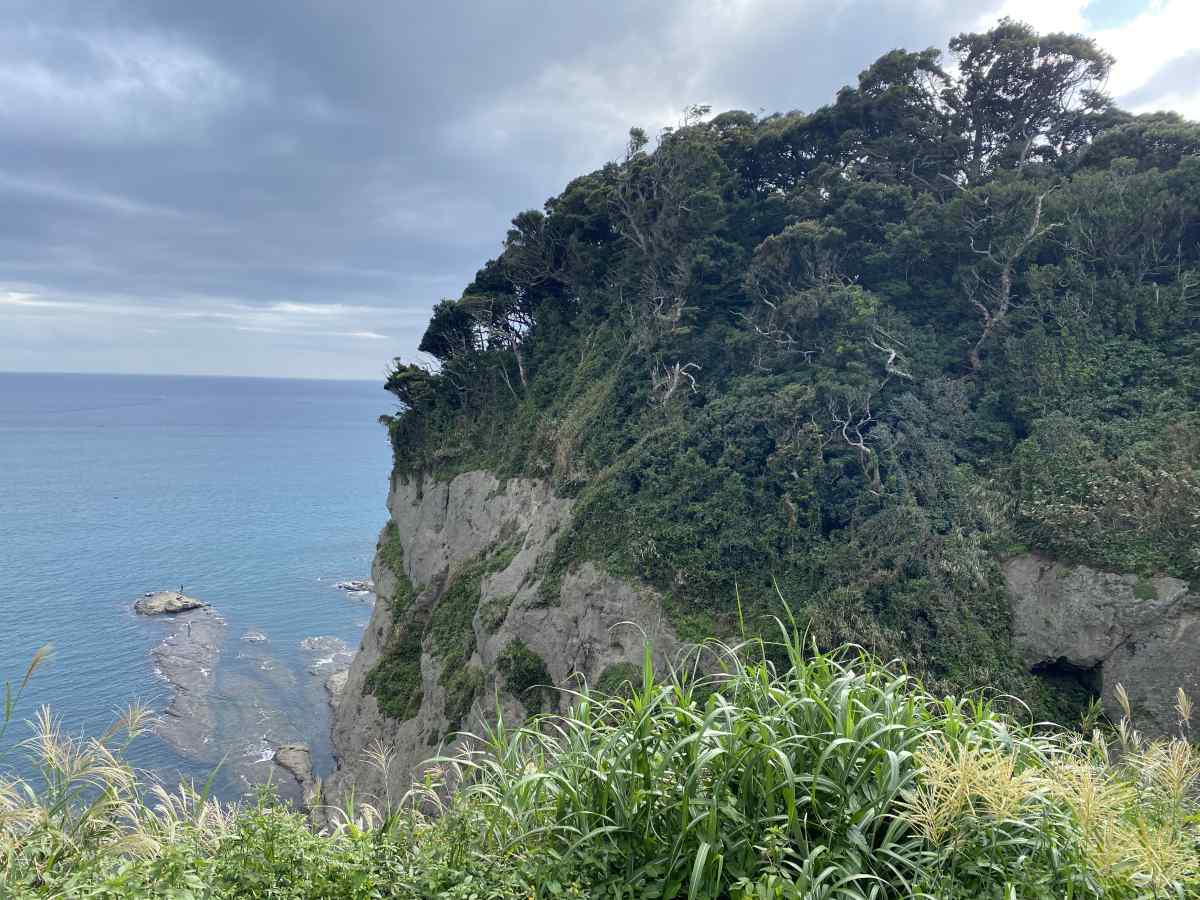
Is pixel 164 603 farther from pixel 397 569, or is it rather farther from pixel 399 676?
pixel 399 676

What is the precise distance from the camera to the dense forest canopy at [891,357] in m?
14.9

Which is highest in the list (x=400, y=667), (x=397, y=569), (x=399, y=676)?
(x=397, y=569)

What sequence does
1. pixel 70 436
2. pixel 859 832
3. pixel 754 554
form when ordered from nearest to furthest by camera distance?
pixel 859 832
pixel 754 554
pixel 70 436

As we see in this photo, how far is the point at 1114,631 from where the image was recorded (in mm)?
13047

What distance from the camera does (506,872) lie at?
433cm

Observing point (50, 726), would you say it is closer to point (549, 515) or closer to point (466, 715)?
point (466, 715)

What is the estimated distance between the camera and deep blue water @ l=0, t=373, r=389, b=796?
34781 mm

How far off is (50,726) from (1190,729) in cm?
1632

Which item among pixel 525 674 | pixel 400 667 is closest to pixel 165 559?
pixel 400 667

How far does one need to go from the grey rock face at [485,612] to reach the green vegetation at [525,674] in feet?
0.54

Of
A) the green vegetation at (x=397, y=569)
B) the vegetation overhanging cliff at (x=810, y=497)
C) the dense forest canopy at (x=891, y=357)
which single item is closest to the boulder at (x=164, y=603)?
the green vegetation at (x=397, y=569)

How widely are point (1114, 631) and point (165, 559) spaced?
64.2 meters

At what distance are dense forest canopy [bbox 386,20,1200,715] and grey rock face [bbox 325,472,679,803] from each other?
3.21 feet

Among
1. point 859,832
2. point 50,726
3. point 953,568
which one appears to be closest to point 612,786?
point 859,832
